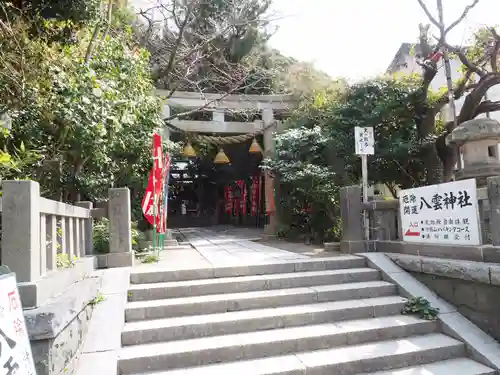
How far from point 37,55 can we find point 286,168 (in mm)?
6196

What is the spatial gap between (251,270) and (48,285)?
123 inches

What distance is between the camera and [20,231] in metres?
2.96

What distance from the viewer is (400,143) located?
9.05 meters

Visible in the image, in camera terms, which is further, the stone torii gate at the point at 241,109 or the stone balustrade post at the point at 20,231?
the stone torii gate at the point at 241,109

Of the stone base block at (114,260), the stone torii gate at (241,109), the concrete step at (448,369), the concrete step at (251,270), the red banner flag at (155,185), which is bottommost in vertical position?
the concrete step at (448,369)

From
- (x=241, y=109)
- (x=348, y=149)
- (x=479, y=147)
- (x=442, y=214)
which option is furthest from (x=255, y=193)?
(x=442, y=214)

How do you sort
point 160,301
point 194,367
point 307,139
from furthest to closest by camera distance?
point 307,139 < point 160,301 < point 194,367

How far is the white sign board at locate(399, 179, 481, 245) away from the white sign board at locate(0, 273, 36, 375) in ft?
16.8

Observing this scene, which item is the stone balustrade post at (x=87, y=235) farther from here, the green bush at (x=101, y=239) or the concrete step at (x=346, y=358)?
the concrete step at (x=346, y=358)

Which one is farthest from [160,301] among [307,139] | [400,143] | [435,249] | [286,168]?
[400,143]

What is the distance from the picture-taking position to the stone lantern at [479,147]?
260 inches

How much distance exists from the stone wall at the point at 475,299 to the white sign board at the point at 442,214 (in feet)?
1.86

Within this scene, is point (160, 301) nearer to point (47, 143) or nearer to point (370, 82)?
point (47, 143)

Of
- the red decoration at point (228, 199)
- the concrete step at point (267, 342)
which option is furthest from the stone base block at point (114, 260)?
the red decoration at point (228, 199)
